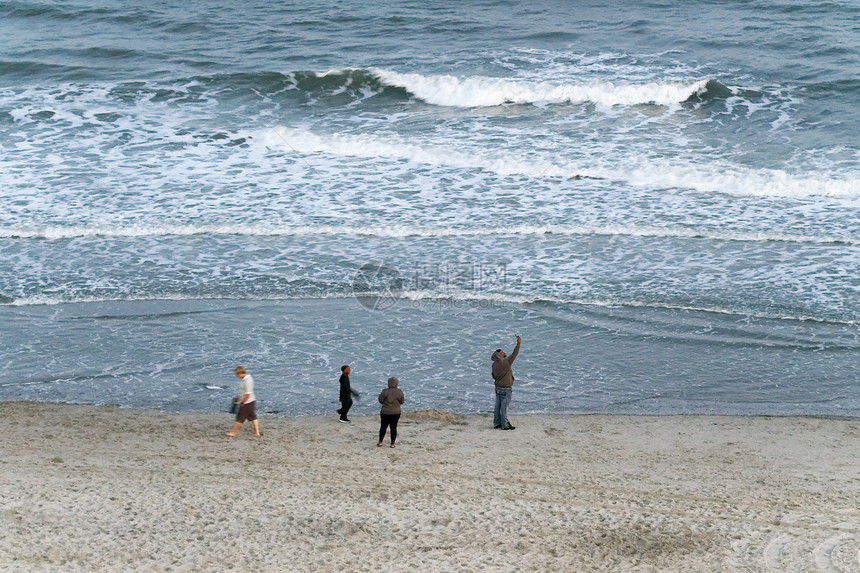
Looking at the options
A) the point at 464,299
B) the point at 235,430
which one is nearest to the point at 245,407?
the point at 235,430

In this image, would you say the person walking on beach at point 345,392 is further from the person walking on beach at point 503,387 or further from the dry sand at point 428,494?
the person walking on beach at point 503,387

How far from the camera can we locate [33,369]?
13914mm

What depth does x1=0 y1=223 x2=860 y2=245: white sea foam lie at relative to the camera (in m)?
19.3

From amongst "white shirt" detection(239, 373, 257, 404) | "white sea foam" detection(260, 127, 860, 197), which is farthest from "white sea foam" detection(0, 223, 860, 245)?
"white shirt" detection(239, 373, 257, 404)

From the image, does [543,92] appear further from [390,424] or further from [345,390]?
[390,424]

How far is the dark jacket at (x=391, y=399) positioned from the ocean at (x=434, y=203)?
→ 5.14 feet

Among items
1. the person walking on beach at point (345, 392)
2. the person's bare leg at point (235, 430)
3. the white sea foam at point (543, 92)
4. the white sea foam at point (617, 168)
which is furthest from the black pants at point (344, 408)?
the white sea foam at point (543, 92)

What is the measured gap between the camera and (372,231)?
1969 centimetres

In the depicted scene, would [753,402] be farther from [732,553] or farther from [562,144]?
[562,144]

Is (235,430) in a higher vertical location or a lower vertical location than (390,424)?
lower

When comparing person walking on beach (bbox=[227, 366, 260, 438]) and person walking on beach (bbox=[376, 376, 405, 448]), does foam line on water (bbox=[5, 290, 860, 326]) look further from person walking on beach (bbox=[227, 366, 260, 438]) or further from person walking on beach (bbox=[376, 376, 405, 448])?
person walking on beach (bbox=[376, 376, 405, 448])

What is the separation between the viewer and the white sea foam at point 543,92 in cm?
2762

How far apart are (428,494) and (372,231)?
32.8 feet

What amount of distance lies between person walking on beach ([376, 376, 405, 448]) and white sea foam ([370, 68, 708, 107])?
57.3 feet
